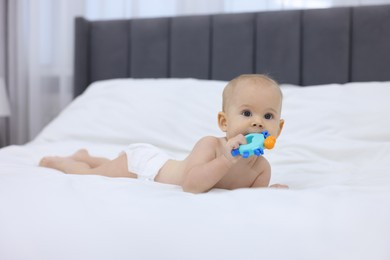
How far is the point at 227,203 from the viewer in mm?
821

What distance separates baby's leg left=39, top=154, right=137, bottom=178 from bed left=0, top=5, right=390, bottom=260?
0.36 ft

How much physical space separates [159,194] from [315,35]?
1.46 meters

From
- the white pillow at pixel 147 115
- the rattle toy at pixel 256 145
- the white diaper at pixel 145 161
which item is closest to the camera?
the rattle toy at pixel 256 145

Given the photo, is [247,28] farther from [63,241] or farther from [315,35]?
[63,241]

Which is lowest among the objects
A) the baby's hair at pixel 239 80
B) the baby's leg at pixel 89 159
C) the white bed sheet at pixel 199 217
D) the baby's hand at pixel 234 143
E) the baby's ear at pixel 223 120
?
the baby's leg at pixel 89 159

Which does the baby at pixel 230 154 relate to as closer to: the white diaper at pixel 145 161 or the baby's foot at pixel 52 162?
the white diaper at pixel 145 161

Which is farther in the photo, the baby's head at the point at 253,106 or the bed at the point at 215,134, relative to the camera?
the baby's head at the point at 253,106

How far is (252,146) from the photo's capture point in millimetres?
881

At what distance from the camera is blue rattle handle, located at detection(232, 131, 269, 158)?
88 cm

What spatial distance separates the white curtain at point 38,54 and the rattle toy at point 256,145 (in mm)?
1878

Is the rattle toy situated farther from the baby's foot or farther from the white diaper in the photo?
the baby's foot

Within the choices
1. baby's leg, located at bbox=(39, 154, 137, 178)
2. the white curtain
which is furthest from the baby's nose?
the white curtain

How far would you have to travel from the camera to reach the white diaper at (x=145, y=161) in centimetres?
122

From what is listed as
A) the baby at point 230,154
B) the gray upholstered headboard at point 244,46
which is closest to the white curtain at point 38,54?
the gray upholstered headboard at point 244,46
